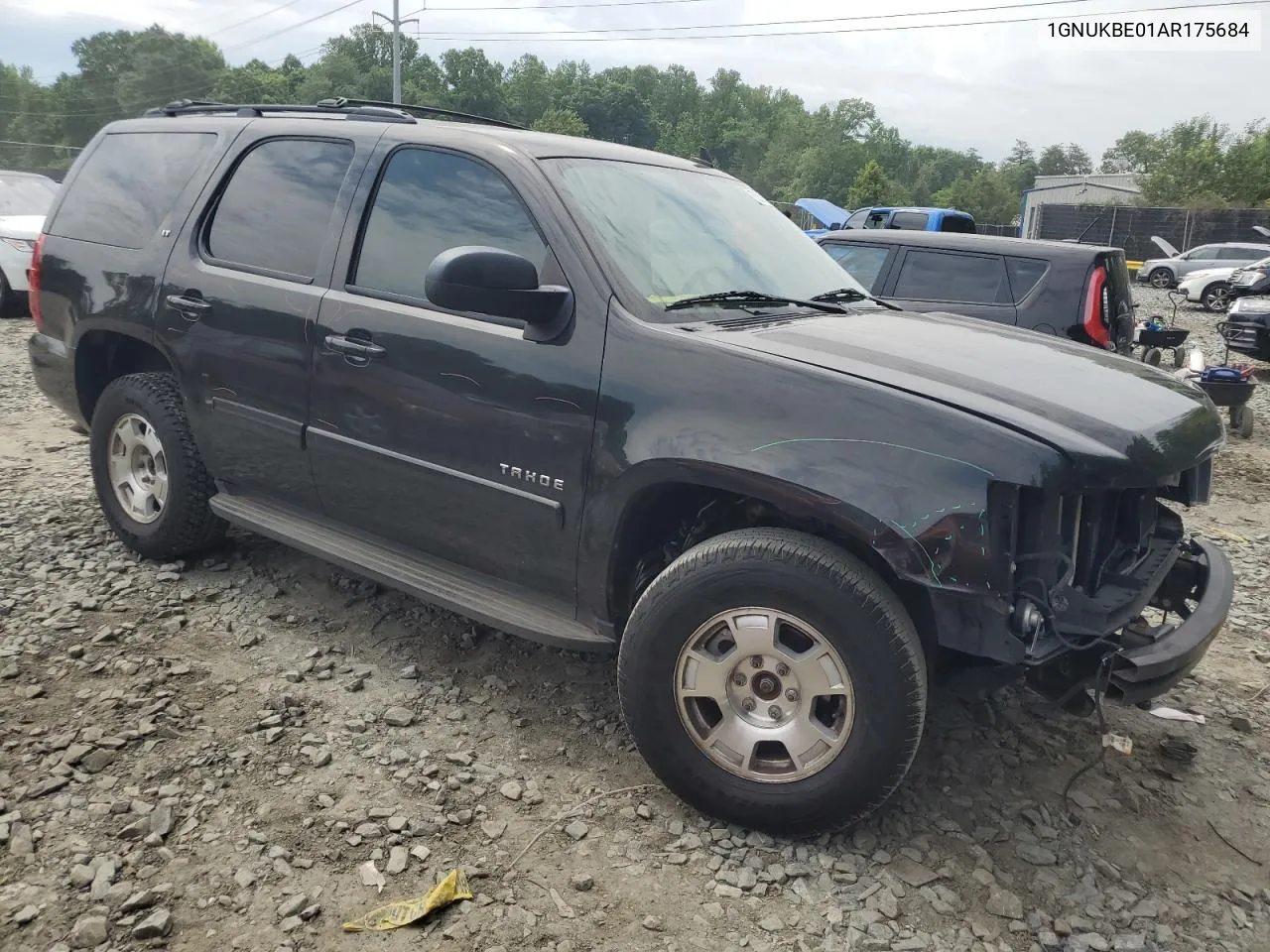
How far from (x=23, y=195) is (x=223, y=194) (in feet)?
33.2

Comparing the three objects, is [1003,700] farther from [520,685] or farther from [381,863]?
[381,863]

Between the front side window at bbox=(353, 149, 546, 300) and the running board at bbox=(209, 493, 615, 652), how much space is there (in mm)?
930

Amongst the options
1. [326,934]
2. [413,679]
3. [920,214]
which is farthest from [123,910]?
[920,214]

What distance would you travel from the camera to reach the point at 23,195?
11.8 metres

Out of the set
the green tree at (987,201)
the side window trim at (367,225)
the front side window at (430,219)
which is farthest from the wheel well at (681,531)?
the green tree at (987,201)

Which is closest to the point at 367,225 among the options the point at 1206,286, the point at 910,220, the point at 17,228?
the point at 17,228

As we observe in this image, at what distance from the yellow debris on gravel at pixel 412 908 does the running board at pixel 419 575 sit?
2.47ft

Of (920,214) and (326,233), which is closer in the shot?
(326,233)

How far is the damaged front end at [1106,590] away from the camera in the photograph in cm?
236

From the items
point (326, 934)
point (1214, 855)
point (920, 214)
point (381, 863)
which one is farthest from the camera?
point (920, 214)

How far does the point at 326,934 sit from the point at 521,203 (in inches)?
85.5

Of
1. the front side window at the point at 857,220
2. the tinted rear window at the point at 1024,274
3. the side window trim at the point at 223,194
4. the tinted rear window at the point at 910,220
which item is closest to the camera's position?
the side window trim at the point at 223,194

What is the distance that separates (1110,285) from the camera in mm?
7043

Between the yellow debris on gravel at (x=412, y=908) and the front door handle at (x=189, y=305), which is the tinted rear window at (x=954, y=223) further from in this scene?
the yellow debris on gravel at (x=412, y=908)
